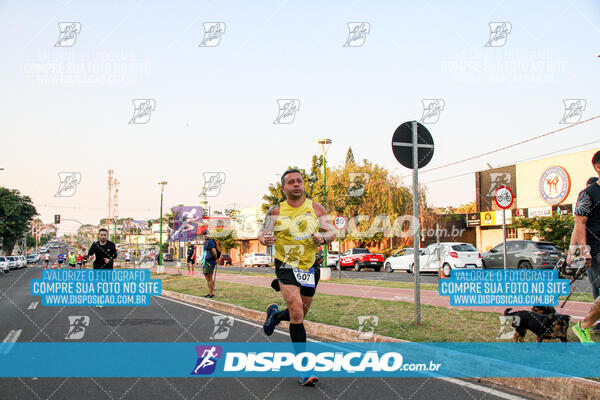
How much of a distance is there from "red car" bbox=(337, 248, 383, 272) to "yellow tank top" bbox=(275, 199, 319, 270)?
27.3 m

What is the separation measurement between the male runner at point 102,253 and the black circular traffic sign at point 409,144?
6.59 metres

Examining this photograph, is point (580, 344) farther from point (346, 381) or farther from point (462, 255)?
point (462, 255)

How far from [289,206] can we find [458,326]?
A: 3520mm

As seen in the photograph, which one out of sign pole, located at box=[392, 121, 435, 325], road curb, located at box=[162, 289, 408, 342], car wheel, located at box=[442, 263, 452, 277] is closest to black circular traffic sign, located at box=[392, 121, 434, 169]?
sign pole, located at box=[392, 121, 435, 325]

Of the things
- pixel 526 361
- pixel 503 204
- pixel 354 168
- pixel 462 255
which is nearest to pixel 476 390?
pixel 526 361

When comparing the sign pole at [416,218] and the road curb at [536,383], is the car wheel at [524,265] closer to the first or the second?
the sign pole at [416,218]

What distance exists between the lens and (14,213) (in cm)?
5484

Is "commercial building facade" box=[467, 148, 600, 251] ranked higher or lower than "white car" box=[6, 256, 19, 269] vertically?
higher

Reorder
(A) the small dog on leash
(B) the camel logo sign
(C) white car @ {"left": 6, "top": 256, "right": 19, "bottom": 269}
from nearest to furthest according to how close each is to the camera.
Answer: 1. (A) the small dog on leash
2. (B) the camel logo sign
3. (C) white car @ {"left": 6, "top": 256, "right": 19, "bottom": 269}

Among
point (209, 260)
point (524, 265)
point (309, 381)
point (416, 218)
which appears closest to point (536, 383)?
point (309, 381)

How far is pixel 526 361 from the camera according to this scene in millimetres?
4621

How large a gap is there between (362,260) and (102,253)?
2305 cm

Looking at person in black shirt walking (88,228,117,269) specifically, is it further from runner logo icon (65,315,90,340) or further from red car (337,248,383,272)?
red car (337,248,383,272)

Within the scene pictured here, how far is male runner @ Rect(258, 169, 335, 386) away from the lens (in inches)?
177
